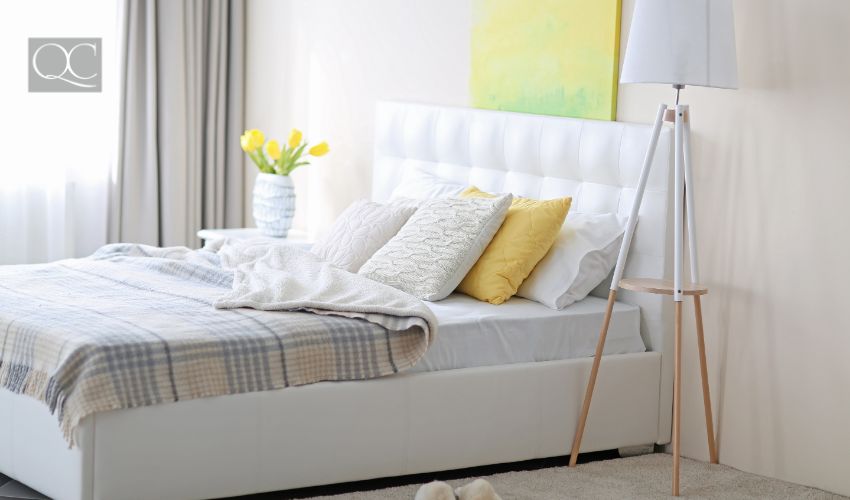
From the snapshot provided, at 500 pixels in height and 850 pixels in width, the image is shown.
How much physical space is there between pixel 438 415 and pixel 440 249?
0.56m

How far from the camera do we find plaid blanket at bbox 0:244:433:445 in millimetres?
2977

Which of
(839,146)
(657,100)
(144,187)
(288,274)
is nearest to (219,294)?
(288,274)

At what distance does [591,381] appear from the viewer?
3.63m

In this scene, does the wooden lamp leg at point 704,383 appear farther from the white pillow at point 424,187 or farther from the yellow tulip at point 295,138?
the yellow tulip at point 295,138

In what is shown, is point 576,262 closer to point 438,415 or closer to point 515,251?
point 515,251

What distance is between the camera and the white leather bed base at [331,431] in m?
3.02

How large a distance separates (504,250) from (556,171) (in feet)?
1.37

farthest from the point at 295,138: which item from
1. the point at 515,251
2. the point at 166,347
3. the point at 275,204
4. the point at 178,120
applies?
the point at 166,347

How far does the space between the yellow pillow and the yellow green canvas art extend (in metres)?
0.41

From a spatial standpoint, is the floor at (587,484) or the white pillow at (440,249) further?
the white pillow at (440,249)

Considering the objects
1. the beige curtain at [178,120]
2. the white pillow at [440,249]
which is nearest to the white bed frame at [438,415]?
the white pillow at [440,249]

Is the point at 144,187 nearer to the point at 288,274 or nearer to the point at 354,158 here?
the point at 354,158

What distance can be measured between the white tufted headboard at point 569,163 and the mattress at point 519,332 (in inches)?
5.0

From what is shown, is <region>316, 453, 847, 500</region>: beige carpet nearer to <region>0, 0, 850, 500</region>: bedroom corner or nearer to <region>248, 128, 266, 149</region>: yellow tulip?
<region>0, 0, 850, 500</region>: bedroom corner
